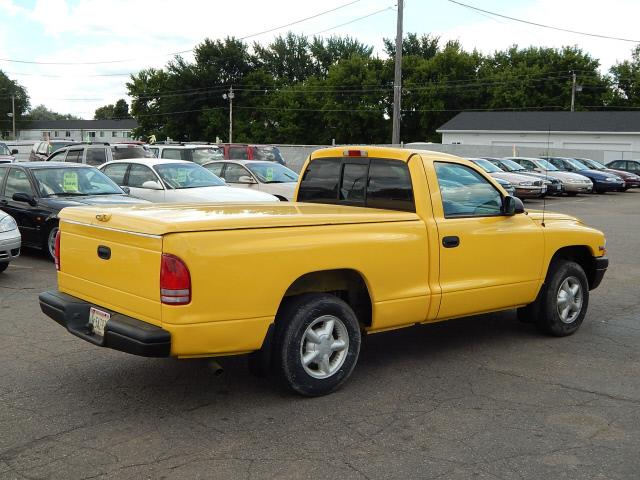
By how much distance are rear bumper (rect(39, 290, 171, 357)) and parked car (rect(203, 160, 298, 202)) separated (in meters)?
10.3

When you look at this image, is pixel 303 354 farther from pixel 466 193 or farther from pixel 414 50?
pixel 414 50

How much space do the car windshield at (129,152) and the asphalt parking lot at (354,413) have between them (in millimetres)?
12510

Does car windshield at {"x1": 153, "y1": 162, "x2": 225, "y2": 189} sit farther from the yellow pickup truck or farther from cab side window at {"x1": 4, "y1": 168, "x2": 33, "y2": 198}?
the yellow pickup truck

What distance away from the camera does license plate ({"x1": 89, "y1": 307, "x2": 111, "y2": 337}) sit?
4.75 metres

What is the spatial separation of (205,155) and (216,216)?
53.5 feet

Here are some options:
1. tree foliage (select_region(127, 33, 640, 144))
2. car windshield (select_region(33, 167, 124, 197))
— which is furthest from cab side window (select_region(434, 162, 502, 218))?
tree foliage (select_region(127, 33, 640, 144))

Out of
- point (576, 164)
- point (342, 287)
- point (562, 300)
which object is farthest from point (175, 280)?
point (576, 164)

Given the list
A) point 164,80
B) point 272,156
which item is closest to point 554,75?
point 164,80

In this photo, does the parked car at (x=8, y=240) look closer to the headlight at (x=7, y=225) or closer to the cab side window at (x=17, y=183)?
the headlight at (x=7, y=225)

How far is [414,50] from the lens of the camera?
274ft

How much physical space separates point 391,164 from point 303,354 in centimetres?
188

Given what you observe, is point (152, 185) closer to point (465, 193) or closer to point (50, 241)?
point (50, 241)

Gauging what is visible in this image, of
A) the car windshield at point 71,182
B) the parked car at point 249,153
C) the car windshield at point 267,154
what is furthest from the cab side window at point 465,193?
the car windshield at point 267,154

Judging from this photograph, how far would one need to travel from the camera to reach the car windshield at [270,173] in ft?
52.9
